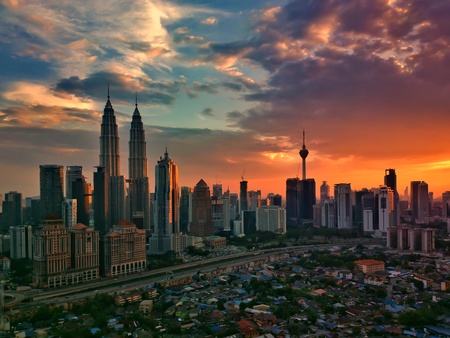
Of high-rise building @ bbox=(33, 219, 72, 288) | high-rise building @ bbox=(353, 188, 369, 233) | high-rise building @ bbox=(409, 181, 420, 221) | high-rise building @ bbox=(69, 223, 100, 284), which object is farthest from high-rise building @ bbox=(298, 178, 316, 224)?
high-rise building @ bbox=(33, 219, 72, 288)

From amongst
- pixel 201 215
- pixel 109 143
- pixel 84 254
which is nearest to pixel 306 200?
pixel 201 215

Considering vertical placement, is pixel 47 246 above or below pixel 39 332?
above

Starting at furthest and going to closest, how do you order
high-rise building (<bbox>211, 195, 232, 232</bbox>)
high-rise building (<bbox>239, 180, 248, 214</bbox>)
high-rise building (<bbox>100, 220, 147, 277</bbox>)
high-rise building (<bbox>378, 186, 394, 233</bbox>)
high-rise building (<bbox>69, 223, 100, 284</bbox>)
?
high-rise building (<bbox>239, 180, 248, 214</bbox>)
high-rise building (<bbox>211, 195, 232, 232</bbox>)
high-rise building (<bbox>378, 186, 394, 233</bbox>)
high-rise building (<bbox>100, 220, 147, 277</bbox>)
high-rise building (<bbox>69, 223, 100, 284</bbox>)

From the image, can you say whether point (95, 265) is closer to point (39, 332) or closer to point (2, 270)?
point (2, 270)

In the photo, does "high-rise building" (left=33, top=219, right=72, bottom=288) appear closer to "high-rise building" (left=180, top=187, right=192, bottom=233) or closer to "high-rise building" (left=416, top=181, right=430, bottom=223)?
"high-rise building" (left=180, top=187, right=192, bottom=233)

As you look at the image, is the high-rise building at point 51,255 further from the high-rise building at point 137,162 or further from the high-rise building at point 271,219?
the high-rise building at point 271,219

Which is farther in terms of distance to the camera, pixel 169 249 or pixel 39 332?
pixel 169 249

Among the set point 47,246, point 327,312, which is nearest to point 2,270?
point 47,246
